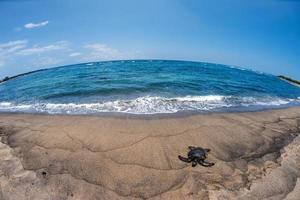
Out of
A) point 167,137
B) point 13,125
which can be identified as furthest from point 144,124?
point 13,125

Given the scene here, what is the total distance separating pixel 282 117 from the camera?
36.1 ft

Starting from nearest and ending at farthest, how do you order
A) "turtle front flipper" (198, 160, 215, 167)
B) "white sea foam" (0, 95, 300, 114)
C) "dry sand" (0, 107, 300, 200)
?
"dry sand" (0, 107, 300, 200) < "turtle front flipper" (198, 160, 215, 167) < "white sea foam" (0, 95, 300, 114)

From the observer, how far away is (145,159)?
20.7ft

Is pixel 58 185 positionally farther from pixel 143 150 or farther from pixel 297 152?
pixel 297 152

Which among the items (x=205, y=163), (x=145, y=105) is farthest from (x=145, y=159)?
(x=145, y=105)

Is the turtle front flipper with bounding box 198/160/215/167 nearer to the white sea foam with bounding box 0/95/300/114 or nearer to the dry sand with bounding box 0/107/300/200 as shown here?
the dry sand with bounding box 0/107/300/200

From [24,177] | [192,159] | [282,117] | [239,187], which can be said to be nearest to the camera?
[239,187]

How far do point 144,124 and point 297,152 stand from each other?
536cm

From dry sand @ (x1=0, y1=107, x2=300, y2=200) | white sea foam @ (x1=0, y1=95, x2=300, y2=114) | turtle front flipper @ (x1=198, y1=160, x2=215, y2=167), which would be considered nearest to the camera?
dry sand @ (x1=0, y1=107, x2=300, y2=200)

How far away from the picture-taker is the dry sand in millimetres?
5043

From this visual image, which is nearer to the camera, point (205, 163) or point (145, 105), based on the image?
point (205, 163)

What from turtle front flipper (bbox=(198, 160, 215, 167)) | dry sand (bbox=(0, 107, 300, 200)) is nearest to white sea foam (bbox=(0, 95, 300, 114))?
dry sand (bbox=(0, 107, 300, 200))

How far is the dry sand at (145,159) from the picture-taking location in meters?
5.04

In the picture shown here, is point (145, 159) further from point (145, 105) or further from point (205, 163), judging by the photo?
point (145, 105)
